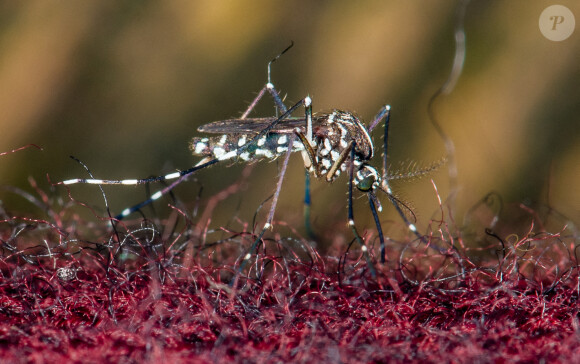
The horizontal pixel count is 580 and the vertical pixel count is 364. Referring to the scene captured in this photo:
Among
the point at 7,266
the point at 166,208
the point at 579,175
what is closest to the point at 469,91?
the point at 579,175

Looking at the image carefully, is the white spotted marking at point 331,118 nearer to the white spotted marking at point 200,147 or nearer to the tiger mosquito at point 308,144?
the tiger mosquito at point 308,144

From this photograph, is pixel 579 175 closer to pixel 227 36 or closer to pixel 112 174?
pixel 227 36

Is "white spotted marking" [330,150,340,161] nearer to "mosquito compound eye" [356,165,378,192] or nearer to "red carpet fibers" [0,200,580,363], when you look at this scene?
"mosquito compound eye" [356,165,378,192]

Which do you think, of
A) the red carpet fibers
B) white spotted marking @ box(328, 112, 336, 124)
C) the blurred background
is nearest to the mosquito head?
white spotted marking @ box(328, 112, 336, 124)

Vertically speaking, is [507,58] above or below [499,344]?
above

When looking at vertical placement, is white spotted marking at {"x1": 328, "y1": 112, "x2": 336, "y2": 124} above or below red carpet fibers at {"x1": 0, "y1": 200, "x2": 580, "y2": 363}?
above

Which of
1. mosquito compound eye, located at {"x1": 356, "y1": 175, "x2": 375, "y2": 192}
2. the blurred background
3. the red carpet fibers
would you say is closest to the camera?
the red carpet fibers

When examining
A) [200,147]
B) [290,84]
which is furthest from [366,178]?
[290,84]

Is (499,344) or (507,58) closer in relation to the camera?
(499,344)
